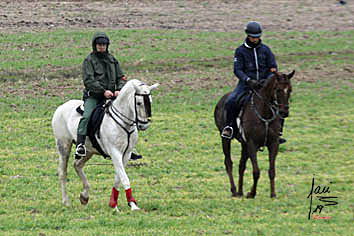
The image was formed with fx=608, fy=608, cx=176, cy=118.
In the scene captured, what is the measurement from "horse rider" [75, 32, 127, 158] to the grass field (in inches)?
65.2

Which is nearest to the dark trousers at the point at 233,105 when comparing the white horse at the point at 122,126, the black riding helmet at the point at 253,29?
the black riding helmet at the point at 253,29

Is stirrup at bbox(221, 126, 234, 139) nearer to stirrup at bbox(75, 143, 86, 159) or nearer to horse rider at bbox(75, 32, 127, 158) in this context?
horse rider at bbox(75, 32, 127, 158)

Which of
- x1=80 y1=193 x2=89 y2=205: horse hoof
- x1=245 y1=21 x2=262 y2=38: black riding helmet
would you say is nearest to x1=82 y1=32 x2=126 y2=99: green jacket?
x1=80 y1=193 x2=89 y2=205: horse hoof

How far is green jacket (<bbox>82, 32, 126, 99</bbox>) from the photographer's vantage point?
11.9 meters

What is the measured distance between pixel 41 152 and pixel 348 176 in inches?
336

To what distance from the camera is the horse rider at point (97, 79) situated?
11.7m

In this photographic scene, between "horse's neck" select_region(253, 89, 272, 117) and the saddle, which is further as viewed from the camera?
"horse's neck" select_region(253, 89, 272, 117)

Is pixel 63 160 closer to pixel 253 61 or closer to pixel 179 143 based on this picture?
pixel 253 61

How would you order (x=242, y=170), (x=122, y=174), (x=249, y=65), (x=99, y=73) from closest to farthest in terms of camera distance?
(x=122, y=174) < (x=99, y=73) < (x=249, y=65) < (x=242, y=170)

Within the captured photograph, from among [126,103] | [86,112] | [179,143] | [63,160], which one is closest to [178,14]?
[179,143]

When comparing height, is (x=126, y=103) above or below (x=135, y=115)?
above

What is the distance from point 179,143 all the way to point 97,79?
7286 millimetres

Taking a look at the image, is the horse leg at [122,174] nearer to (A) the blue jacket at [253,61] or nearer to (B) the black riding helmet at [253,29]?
(A) the blue jacket at [253,61]

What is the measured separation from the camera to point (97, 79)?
12.1 m
